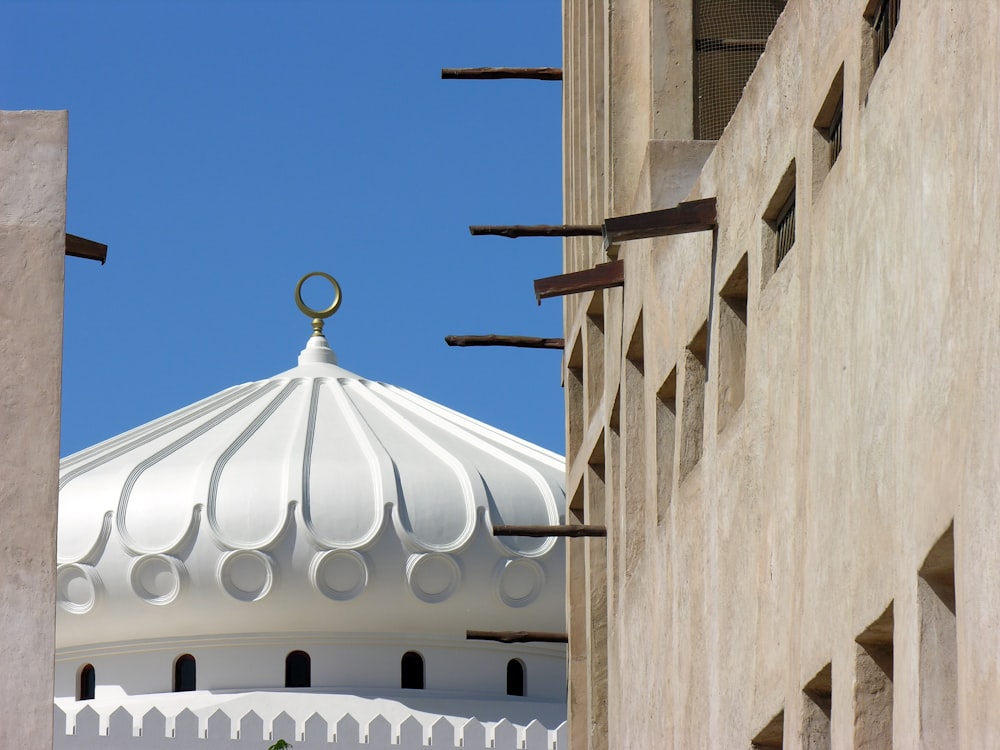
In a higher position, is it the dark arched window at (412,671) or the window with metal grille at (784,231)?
the window with metal grille at (784,231)

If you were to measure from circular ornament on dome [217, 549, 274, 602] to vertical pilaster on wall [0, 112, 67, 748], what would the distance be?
22515mm

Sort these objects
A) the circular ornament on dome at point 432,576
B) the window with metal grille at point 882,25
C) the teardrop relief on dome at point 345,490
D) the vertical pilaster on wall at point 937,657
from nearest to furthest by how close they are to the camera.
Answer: the vertical pilaster on wall at point 937,657 < the window with metal grille at point 882,25 < the teardrop relief on dome at point 345,490 < the circular ornament on dome at point 432,576

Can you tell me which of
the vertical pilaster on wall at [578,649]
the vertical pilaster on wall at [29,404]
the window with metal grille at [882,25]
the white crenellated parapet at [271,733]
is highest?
the window with metal grille at [882,25]

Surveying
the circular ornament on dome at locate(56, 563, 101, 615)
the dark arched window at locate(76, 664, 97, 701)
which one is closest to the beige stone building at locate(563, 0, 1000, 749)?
the circular ornament on dome at locate(56, 563, 101, 615)

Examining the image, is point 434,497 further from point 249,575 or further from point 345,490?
point 249,575

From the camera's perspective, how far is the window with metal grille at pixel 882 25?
8.19m

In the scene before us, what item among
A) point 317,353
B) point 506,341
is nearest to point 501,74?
point 506,341

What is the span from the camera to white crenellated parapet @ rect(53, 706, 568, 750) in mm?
30234

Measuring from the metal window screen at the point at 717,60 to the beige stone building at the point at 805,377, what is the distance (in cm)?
2

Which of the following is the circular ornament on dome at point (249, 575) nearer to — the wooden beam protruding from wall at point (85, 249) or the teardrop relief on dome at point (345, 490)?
the teardrop relief on dome at point (345, 490)

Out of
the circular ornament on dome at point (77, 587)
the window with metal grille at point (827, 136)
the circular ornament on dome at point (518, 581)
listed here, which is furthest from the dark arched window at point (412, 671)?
the window with metal grille at point (827, 136)

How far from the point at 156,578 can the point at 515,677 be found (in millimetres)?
5289

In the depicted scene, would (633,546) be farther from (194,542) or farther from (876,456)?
(194,542)

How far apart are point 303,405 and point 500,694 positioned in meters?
5.49
